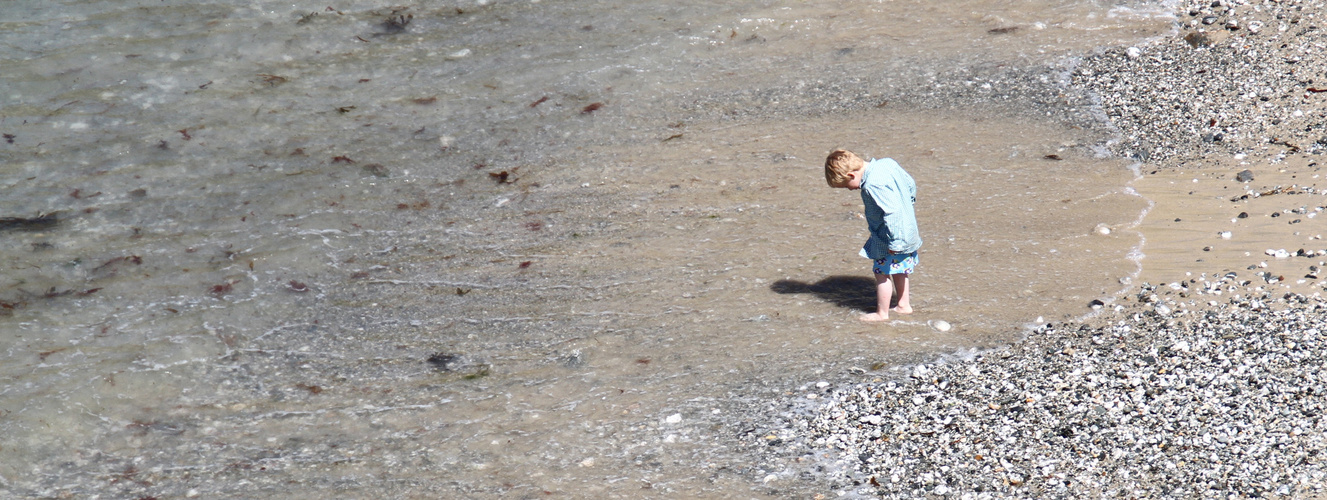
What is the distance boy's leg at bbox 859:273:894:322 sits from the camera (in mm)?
6246

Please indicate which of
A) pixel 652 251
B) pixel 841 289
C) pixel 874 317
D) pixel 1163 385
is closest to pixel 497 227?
pixel 652 251

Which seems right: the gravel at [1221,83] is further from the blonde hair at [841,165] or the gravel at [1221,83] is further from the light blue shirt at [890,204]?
the blonde hair at [841,165]

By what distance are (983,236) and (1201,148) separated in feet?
7.35

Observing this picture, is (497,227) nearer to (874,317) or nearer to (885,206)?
(874,317)

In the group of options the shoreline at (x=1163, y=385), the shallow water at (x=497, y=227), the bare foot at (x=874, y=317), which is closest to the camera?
the shoreline at (x=1163, y=385)

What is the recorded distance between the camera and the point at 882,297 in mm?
6328

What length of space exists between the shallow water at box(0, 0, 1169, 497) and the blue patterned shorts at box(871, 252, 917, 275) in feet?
1.42

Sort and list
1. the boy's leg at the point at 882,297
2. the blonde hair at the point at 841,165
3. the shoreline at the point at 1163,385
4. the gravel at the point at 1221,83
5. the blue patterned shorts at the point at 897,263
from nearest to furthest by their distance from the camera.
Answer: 1. the shoreline at the point at 1163,385
2. the blonde hair at the point at 841,165
3. the blue patterned shorts at the point at 897,263
4. the boy's leg at the point at 882,297
5. the gravel at the point at 1221,83

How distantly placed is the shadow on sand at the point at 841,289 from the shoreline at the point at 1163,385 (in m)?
0.88

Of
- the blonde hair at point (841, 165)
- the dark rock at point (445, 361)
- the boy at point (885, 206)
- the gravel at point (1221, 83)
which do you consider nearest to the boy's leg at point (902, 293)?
the boy at point (885, 206)

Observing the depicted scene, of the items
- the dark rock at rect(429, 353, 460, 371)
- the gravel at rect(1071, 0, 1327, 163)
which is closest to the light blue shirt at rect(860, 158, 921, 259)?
the dark rock at rect(429, 353, 460, 371)

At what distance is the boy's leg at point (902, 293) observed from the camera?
6302 millimetres

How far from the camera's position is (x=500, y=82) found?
10.3 meters

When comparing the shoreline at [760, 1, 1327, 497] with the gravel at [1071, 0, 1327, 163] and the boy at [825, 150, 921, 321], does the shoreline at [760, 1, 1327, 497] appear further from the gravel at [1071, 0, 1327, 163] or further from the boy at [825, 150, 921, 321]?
the boy at [825, 150, 921, 321]
